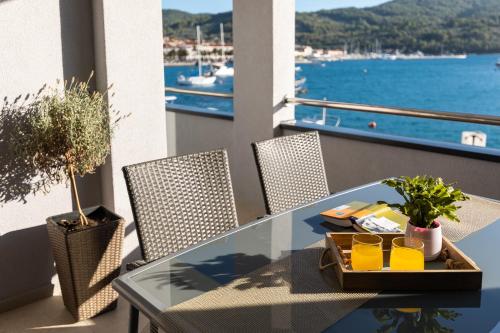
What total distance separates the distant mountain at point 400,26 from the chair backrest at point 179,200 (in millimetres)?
12092

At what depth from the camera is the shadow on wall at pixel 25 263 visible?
8.48 ft

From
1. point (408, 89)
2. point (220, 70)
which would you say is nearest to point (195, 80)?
point (220, 70)

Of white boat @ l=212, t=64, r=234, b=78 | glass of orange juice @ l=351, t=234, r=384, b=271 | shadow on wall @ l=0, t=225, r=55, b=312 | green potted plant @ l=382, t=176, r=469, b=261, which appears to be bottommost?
shadow on wall @ l=0, t=225, r=55, b=312

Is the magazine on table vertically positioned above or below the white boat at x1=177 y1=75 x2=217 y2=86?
below

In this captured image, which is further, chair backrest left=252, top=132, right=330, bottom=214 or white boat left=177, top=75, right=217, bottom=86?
white boat left=177, top=75, right=217, bottom=86

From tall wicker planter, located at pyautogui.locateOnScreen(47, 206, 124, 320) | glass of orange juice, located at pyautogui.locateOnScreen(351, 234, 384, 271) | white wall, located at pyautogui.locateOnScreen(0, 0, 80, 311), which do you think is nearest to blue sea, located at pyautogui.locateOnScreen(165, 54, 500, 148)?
white wall, located at pyautogui.locateOnScreen(0, 0, 80, 311)

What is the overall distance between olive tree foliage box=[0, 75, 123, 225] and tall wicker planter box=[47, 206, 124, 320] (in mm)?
146

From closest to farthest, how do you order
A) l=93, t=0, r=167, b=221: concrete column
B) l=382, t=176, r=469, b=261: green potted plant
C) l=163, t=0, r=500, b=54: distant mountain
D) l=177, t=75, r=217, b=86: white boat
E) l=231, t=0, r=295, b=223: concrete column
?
l=382, t=176, r=469, b=261: green potted plant < l=93, t=0, r=167, b=221: concrete column < l=231, t=0, r=295, b=223: concrete column < l=163, t=0, r=500, b=54: distant mountain < l=177, t=75, r=217, b=86: white boat

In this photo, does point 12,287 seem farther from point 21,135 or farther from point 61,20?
point 61,20

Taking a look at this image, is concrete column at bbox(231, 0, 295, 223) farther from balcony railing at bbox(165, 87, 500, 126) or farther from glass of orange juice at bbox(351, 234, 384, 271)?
glass of orange juice at bbox(351, 234, 384, 271)

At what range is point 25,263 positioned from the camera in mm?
2656

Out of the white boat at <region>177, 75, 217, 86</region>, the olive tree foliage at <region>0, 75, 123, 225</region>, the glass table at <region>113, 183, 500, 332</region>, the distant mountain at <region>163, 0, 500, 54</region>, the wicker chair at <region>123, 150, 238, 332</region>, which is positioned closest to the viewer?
the glass table at <region>113, 183, 500, 332</region>

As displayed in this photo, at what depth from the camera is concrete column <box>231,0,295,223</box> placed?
3844 mm

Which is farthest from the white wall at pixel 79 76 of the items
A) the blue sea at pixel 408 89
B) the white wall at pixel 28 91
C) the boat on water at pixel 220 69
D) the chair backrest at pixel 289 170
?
the blue sea at pixel 408 89
